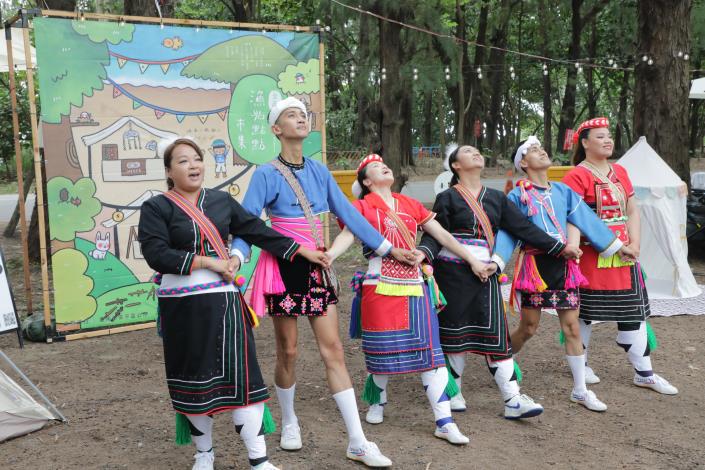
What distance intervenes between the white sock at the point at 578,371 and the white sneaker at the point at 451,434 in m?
0.96

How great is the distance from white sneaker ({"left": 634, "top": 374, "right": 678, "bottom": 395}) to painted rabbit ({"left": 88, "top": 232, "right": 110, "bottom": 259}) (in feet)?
13.5

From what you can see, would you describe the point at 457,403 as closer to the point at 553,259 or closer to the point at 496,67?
the point at 553,259

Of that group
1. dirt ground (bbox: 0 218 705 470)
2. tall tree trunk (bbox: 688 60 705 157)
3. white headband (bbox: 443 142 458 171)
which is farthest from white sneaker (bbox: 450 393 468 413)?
tall tree trunk (bbox: 688 60 705 157)

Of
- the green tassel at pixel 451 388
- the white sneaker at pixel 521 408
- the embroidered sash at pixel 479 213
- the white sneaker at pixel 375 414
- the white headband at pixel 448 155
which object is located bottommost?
the white sneaker at pixel 375 414

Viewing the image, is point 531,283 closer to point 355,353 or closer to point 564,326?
point 564,326

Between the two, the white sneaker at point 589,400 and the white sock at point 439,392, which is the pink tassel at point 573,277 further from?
the white sock at point 439,392

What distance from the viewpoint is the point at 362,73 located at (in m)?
17.5

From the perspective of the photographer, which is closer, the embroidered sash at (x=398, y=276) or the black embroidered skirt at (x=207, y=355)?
the black embroidered skirt at (x=207, y=355)

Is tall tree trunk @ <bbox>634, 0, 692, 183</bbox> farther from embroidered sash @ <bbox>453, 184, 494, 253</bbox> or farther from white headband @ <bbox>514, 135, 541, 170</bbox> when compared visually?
embroidered sash @ <bbox>453, 184, 494, 253</bbox>

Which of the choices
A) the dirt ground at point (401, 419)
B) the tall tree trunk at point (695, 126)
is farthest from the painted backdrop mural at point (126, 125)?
the tall tree trunk at point (695, 126)

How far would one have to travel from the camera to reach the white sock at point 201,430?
3.33 m

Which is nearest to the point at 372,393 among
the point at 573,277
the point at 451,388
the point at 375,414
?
the point at 375,414

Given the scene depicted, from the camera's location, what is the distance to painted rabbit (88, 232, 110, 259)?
6.12 metres

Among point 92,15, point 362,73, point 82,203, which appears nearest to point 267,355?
point 82,203
